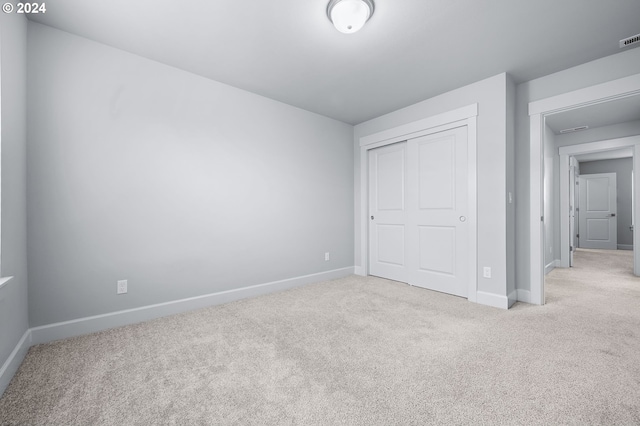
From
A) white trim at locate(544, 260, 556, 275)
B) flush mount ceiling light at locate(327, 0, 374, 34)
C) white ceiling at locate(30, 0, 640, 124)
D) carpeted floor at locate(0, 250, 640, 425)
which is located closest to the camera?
carpeted floor at locate(0, 250, 640, 425)

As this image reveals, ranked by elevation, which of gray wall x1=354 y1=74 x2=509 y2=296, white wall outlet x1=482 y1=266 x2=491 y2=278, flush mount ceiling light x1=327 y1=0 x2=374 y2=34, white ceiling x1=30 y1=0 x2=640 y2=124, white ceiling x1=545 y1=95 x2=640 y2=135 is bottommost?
white wall outlet x1=482 y1=266 x2=491 y2=278

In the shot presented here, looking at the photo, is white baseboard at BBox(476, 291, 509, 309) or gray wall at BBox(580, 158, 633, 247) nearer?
white baseboard at BBox(476, 291, 509, 309)

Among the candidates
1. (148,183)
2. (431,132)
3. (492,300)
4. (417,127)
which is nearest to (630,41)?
(431,132)

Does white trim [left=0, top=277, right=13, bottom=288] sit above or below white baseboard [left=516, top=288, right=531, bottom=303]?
above

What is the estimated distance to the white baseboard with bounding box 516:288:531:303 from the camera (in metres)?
2.94

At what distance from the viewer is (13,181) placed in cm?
176

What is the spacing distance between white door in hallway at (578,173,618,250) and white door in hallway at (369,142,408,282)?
710 cm

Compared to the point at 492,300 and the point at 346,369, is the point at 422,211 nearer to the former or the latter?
the point at 492,300

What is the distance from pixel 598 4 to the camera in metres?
1.88

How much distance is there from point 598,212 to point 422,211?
7.23 meters

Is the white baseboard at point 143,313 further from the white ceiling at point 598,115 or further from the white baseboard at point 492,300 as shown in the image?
the white ceiling at point 598,115

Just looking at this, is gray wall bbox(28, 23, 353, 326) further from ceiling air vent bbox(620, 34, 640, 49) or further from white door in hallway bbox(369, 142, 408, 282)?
ceiling air vent bbox(620, 34, 640, 49)

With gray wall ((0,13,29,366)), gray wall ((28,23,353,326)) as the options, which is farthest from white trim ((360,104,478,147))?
gray wall ((0,13,29,366))

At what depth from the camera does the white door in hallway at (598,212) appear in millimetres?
7102
